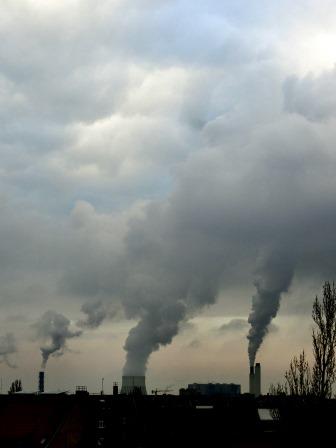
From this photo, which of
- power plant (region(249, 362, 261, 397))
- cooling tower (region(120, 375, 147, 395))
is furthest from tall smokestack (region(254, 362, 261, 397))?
cooling tower (region(120, 375, 147, 395))

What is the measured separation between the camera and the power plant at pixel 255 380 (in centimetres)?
13562

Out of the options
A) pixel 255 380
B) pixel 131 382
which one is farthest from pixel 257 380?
pixel 131 382

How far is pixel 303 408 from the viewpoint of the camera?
2574 inches

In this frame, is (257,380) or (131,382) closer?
(131,382)

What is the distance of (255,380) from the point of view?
454 feet

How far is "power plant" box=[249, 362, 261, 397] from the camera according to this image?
136m

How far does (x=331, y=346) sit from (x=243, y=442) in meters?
17.7

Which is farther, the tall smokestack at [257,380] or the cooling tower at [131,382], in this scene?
the tall smokestack at [257,380]

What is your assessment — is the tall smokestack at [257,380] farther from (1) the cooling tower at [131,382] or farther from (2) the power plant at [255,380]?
(1) the cooling tower at [131,382]

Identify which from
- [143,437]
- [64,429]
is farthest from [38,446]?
[143,437]

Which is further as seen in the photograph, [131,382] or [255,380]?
[255,380]

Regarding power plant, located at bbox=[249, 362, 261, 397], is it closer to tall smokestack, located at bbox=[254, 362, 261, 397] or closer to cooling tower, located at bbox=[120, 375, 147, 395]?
tall smokestack, located at bbox=[254, 362, 261, 397]

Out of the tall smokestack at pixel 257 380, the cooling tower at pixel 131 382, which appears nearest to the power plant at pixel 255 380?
the tall smokestack at pixel 257 380

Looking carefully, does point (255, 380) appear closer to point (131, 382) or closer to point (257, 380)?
point (257, 380)
